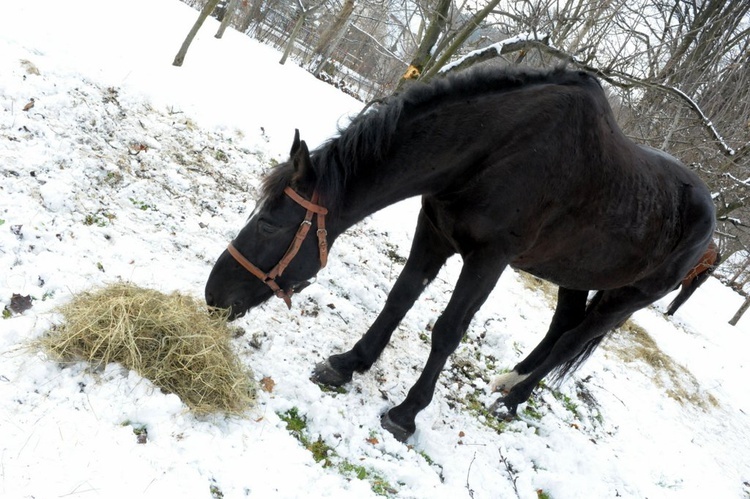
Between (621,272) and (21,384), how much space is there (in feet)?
11.9

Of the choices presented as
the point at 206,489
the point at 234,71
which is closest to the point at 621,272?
the point at 206,489

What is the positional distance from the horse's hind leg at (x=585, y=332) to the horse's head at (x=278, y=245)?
6.74ft

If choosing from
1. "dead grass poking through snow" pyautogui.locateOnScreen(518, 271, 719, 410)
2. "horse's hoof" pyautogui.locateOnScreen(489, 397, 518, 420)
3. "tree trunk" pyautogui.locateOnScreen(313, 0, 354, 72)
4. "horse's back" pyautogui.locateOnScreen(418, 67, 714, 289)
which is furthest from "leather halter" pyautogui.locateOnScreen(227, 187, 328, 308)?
"tree trunk" pyautogui.locateOnScreen(313, 0, 354, 72)

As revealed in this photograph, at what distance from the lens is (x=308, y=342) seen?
3.26 meters

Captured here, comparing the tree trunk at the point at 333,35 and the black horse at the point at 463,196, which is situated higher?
the tree trunk at the point at 333,35

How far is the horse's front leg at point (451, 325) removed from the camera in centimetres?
273

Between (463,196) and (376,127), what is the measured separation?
→ 64 centimetres

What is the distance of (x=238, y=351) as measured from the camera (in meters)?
2.81

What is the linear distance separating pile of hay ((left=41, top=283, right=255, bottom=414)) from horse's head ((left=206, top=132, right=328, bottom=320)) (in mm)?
211

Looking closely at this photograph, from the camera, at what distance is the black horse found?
2.49m

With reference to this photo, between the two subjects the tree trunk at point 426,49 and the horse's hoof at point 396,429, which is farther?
the tree trunk at point 426,49

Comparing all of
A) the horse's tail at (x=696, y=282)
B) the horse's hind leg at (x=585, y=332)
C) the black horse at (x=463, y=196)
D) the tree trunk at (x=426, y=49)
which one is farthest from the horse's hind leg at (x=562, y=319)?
the tree trunk at (x=426, y=49)

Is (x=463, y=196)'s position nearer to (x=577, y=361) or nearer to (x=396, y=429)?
(x=396, y=429)

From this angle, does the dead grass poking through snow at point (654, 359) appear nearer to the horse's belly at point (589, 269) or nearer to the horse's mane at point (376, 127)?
the horse's belly at point (589, 269)
